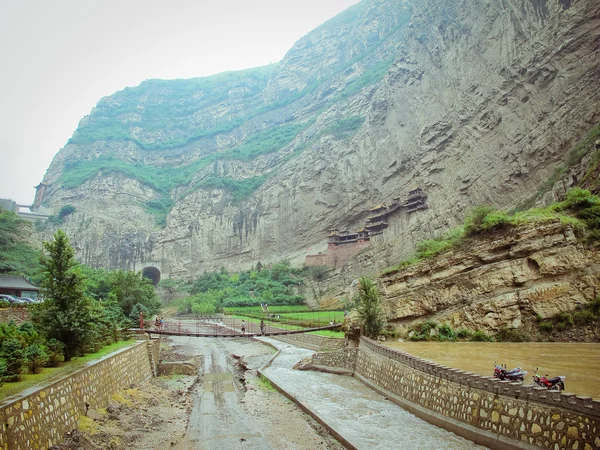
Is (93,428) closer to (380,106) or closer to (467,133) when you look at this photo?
(467,133)

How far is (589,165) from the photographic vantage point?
77.5 ft

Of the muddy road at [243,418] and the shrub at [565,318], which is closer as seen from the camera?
the muddy road at [243,418]

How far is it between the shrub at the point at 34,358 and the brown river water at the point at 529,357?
10.8 meters

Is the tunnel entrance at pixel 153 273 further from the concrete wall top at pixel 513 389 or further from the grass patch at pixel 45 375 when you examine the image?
the concrete wall top at pixel 513 389

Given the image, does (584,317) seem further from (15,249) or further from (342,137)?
(342,137)

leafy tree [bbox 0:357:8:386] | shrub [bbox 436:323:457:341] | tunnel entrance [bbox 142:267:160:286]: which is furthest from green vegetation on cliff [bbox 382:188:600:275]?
tunnel entrance [bbox 142:267:160:286]

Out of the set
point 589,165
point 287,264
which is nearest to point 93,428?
point 589,165

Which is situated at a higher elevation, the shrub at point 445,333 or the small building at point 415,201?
the small building at point 415,201

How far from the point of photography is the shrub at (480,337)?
1777cm

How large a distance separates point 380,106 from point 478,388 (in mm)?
54913

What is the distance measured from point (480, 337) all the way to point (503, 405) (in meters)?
11.6

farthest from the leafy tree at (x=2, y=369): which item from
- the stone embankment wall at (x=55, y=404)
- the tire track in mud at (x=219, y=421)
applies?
the tire track in mud at (x=219, y=421)

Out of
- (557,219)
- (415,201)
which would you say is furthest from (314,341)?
(415,201)

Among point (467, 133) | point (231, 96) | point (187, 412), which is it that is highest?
point (231, 96)
